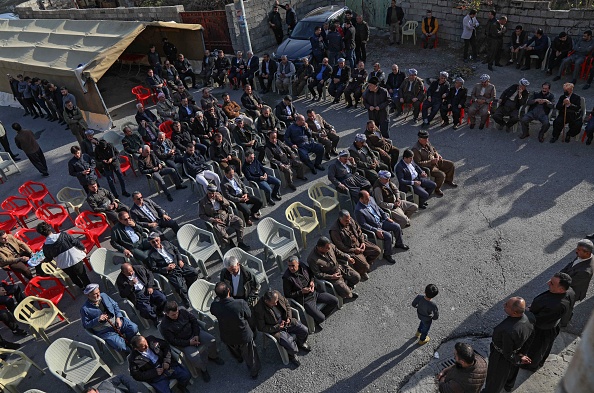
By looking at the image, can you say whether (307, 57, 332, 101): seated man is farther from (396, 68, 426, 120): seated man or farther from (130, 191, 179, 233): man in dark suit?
(130, 191, 179, 233): man in dark suit

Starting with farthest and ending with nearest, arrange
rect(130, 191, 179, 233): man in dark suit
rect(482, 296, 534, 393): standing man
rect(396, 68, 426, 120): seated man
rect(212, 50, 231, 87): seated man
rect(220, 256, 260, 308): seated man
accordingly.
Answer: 1. rect(212, 50, 231, 87): seated man
2. rect(396, 68, 426, 120): seated man
3. rect(130, 191, 179, 233): man in dark suit
4. rect(220, 256, 260, 308): seated man
5. rect(482, 296, 534, 393): standing man

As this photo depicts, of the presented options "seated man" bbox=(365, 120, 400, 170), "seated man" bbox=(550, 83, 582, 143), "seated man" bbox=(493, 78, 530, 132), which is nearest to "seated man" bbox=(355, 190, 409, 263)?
"seated man" bbox=(365, 120, 400, 170)

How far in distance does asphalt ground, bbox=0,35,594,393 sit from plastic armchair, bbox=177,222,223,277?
0.50m

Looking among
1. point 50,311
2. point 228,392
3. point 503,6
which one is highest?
point 503,6

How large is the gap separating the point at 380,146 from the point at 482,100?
333 centimetres

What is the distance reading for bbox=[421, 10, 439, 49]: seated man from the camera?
16.0 metres

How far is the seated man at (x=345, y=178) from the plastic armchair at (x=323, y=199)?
23 centimetres

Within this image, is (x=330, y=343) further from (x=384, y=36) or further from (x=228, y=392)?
(x=384, y=36)

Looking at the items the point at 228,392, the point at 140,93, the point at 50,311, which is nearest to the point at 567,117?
the point at 228,392

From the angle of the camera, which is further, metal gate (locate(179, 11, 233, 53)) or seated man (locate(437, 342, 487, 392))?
metal gate (locate(179, 11, 233, 53))

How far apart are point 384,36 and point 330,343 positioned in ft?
48.8

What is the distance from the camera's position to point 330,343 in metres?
6.82

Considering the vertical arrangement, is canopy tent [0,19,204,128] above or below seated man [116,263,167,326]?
above

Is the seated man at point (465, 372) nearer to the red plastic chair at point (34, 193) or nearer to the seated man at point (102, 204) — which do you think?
the seated man at point (102, 204)
